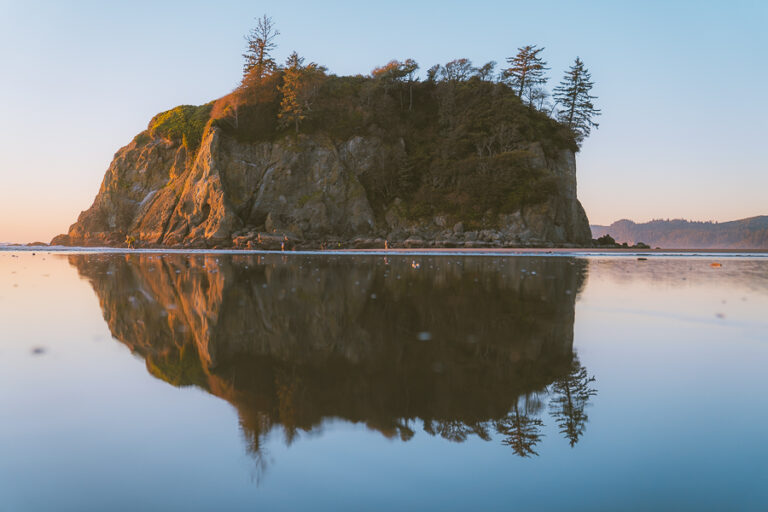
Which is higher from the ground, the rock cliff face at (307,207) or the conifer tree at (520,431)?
the rock cliff face at (307,207)

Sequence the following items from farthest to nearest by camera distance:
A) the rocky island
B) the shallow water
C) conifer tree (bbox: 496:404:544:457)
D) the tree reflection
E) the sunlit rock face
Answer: the rocky island, the sunlit rock face, the tree reflection, conifer tree (bbox: 496:404:544:457), the shallow water

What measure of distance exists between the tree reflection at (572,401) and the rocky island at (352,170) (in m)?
47.2

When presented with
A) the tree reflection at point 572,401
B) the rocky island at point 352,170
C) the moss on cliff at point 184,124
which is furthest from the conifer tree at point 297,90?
the tree reflection at point 572,401

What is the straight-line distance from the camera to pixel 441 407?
11.9 ft

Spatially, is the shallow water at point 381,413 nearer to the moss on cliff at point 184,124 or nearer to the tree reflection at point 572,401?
the tree reflection at point 572,401

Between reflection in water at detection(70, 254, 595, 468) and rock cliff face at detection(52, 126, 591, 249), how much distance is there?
43.5 meters

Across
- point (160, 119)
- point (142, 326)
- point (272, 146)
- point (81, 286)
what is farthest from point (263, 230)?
point (142, 326)

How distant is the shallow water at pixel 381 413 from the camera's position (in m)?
2.48

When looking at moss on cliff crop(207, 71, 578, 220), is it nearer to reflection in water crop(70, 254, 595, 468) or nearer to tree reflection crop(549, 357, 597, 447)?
reflection in water crop(70, 254, 595, 468)

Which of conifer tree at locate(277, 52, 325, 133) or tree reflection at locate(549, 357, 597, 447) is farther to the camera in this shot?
conifer tree at locate(277, 52, 325, 133)

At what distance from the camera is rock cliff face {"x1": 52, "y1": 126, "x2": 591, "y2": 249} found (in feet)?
181

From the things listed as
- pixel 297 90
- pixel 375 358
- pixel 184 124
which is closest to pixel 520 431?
pixel 375 358

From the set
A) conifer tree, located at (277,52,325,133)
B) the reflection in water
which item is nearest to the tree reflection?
the reflection in water

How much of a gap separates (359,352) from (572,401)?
96.5 inches
